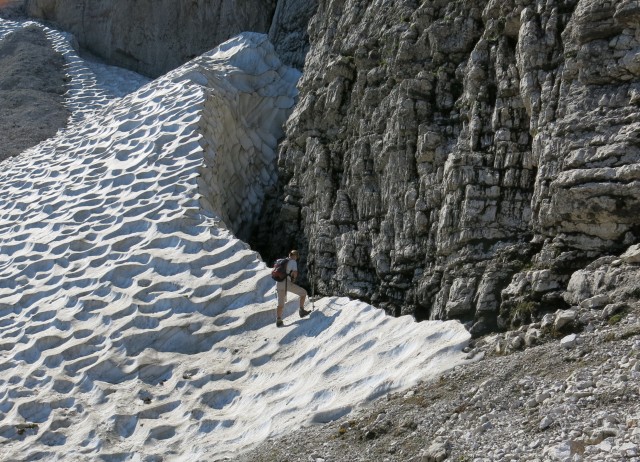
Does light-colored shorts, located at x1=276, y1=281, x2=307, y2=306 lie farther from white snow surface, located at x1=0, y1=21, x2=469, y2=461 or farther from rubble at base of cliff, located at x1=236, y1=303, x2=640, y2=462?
rubble at base of cliff, located at x1=236, y1=303, x2=640, y2=462

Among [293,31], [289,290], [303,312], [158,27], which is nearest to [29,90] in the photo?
[158,27]

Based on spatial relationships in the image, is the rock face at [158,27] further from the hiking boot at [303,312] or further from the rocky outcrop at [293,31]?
the hiking boot at [303,312]

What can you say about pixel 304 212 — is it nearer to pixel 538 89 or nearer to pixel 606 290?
pixel 538 89

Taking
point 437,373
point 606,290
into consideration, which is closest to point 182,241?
point 437,373

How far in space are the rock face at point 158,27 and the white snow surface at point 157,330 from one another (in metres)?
14.6

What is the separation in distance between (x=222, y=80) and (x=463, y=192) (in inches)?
463

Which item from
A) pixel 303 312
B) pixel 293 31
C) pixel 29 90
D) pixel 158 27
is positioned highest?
pixel 293 31

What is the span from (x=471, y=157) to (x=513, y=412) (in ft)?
19.6

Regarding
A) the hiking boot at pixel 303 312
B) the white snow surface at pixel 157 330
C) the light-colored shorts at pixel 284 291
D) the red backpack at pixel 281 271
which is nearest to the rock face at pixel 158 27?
the white snow surface at pixel 157 330

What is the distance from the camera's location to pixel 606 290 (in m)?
11.2

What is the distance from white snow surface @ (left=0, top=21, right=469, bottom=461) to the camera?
12.4 metres

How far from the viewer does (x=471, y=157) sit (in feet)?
47.1

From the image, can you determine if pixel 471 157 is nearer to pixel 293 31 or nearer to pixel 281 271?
pixel 281 271

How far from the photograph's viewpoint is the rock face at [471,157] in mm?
12297
